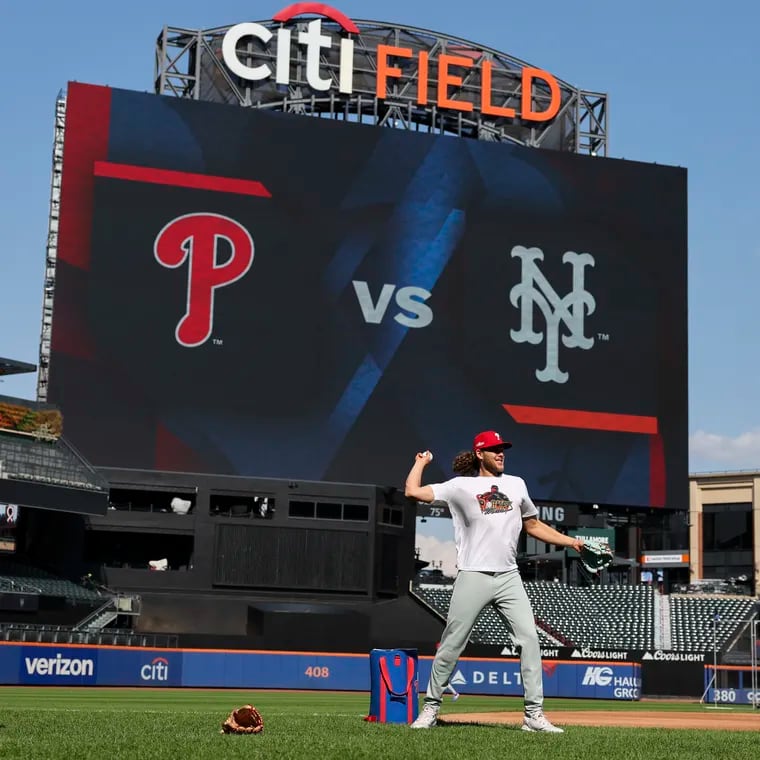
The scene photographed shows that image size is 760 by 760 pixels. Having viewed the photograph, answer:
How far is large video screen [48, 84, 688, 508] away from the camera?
4650 centimetres

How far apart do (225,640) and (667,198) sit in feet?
79.5

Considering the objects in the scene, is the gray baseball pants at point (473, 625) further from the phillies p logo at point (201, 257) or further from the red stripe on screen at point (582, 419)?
the red stripe on screen at point (582, 419)

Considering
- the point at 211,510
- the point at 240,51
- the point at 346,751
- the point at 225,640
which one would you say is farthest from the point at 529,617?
the point at 240,51

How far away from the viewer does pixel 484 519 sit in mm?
10047

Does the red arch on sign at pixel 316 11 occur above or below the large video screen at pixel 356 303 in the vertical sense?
above

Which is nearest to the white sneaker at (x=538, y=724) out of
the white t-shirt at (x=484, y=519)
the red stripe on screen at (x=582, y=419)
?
the white t-shirt at (x=484, y=519)

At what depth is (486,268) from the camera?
5025 cm

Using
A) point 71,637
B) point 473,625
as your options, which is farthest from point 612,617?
point 473,625

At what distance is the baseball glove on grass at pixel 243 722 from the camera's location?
348 inches

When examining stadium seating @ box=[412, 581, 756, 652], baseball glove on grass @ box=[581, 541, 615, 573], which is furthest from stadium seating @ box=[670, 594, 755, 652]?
baseball glove on grass @ box=[581, 541, 615, 573]

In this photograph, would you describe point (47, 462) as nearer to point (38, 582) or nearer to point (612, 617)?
point (38, 582)

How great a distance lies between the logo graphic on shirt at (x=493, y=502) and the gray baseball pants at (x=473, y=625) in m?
0.45

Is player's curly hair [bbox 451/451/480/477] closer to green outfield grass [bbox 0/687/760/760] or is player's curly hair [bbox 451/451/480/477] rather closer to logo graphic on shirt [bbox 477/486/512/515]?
logo graphic on shirt [bbox 477/486/512/515]

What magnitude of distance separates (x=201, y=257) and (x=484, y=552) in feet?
126
